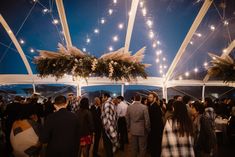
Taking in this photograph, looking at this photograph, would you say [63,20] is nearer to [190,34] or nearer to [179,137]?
[190,34]

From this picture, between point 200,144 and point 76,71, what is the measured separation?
2.35m

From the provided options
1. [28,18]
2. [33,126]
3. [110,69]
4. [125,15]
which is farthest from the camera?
[125,15]

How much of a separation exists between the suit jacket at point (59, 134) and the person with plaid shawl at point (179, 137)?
1.17m

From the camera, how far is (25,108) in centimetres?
367

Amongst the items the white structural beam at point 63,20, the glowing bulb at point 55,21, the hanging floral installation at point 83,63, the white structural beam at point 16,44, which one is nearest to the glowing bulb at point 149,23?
the white structural beam at point 63,20

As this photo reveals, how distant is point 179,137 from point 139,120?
2.60 m

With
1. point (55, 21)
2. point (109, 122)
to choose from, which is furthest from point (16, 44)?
point (109, 122)

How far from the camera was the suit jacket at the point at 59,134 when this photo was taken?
3.25 meters

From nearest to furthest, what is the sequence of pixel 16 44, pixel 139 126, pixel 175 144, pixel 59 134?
1. pixel 175 144
2. pixel 59 134
3. pixel 139 126
4. pixel 16 44

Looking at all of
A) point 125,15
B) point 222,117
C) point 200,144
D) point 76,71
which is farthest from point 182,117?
point 125,15

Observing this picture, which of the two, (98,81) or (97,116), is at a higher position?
(98,81)

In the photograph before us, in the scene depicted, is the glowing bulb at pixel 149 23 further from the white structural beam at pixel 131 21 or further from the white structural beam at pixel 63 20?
the white structural beam at pixel 63 20

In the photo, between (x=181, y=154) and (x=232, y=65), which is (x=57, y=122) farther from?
(x=232, y=65)

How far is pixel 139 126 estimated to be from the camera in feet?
18.4
